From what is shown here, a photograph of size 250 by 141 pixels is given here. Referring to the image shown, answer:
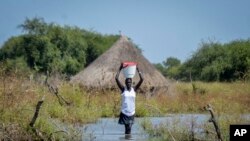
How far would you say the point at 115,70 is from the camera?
31734mm

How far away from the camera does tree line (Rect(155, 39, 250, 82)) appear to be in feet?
142

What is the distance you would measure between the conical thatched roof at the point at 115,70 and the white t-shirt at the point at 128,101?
48.6 feet

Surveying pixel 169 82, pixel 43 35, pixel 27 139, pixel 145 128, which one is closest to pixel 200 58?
pixel 43 35

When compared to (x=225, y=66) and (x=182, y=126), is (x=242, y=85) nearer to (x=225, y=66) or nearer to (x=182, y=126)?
(x=182, y=126)

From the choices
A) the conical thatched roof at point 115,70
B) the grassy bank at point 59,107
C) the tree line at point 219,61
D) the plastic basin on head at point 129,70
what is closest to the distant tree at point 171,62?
the tree line at point 219,61

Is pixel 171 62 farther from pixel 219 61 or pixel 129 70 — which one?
pixel 129 70

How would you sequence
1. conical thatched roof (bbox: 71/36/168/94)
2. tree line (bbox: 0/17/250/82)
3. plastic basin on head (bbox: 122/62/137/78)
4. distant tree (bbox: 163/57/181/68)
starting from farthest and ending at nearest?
distant tree (bbox: 163/57/181/68) → tree line (bbox: 0/17/250/82) → conical thatched roof (bbox: 71/36/168/94) → plastic basin on head (bbox: 122/62/137/78)

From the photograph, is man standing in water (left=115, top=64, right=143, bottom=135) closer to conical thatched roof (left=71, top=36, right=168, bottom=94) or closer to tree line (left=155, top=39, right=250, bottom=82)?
conical thatched roof (left=71, top=36, right=168, bottom=94)

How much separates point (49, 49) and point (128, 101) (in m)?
36.1

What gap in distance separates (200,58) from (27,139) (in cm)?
3971

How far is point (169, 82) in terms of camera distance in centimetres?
3234

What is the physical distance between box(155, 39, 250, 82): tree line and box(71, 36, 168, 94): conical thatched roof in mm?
6779

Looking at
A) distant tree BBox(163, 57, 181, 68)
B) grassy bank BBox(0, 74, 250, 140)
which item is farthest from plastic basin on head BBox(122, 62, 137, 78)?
distant tree BBox(163, 57, 181, 68)

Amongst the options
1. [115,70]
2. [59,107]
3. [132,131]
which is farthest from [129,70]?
[115,70]
